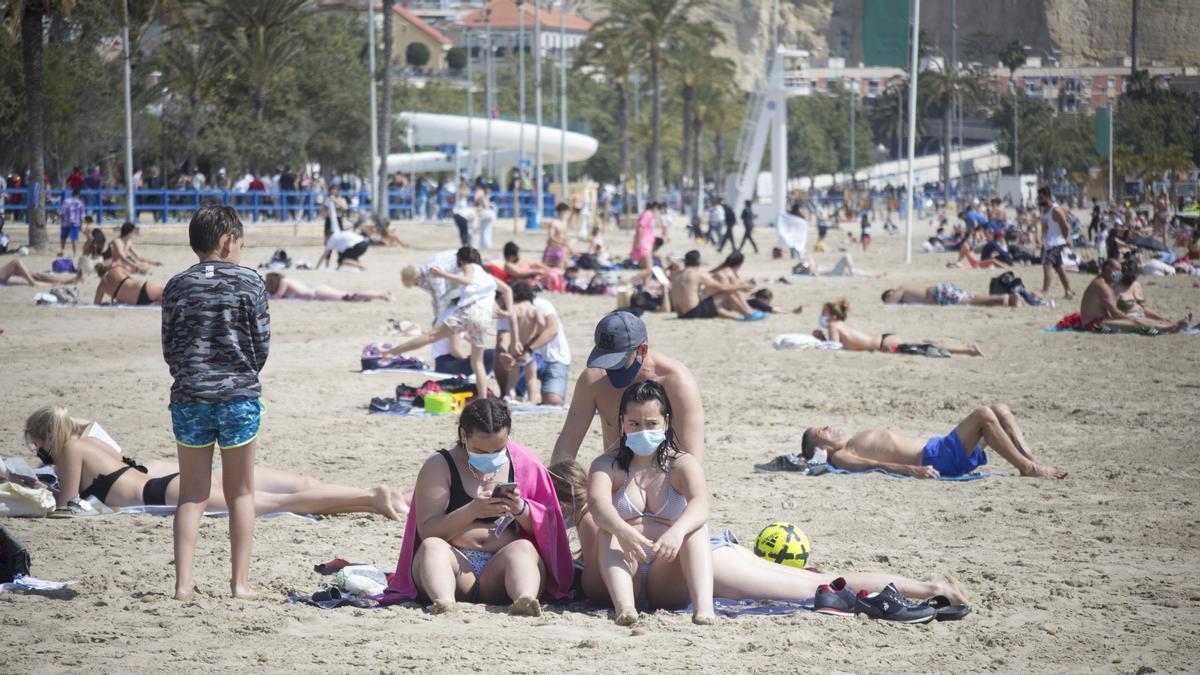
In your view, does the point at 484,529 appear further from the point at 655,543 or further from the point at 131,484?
the point at 131,484

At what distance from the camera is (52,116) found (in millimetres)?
37438

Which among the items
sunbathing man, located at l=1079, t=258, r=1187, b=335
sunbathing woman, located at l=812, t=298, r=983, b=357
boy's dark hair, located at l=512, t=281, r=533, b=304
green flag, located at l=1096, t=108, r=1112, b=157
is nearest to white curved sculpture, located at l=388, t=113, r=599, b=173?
green flag, located at l=1096, t=108, r=1112, b=157

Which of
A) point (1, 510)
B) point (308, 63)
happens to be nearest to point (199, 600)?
point (1, 510)

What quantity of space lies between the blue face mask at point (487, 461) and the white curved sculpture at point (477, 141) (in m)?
57.2

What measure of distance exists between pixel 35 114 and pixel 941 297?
61.3 feet

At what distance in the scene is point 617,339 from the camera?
5.99 m

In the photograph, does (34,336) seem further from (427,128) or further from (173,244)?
(427,128)

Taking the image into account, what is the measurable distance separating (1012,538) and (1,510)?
5333 millimetres

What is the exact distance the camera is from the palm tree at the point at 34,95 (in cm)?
2733

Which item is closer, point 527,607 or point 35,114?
point 527,607

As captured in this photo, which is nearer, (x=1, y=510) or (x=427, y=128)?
(x=1, y=510)

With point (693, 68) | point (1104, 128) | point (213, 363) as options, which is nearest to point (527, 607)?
point (213, 363)

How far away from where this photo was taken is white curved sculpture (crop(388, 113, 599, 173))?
207 ft

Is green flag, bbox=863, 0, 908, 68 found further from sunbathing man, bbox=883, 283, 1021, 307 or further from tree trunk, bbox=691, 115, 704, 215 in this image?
tree trunk, bbox=691, 115, 704, 215
